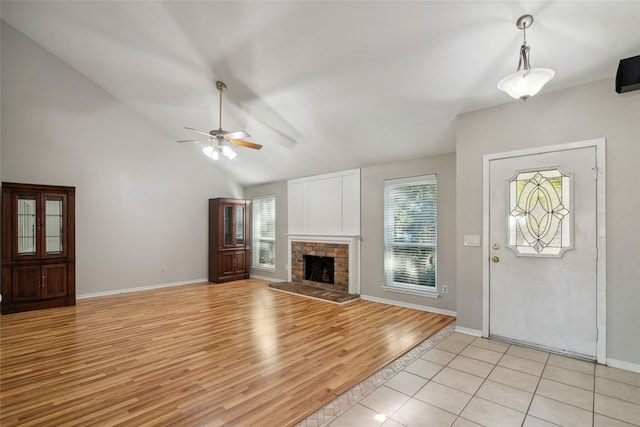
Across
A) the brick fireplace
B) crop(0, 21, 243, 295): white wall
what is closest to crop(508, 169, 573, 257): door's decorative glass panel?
the brick fireplace

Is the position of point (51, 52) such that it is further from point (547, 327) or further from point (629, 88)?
point (547, 327)

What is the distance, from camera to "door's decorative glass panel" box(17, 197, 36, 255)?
15.6ft

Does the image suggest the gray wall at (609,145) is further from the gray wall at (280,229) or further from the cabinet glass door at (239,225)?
the cabinet glass door at (239,225)

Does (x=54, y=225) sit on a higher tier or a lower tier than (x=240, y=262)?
higher

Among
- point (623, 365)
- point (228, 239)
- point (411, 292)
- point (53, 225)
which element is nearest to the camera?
point (623, 365)

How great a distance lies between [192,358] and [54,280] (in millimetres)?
3687

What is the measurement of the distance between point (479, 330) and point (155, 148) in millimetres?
6907

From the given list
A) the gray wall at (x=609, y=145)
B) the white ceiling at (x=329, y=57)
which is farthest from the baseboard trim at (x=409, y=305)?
the white ceiling at (x=329, y=57)

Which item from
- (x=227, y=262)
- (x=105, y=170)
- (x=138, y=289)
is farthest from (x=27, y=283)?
(x=227, y=262)

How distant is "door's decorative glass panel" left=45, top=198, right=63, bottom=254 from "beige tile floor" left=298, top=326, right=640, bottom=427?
5400mm

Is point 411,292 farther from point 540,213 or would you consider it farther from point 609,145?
point 609,145

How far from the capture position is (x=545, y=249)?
3.28 metres

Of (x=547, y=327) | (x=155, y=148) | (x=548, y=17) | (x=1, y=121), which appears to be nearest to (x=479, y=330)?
(x=547, y=327)

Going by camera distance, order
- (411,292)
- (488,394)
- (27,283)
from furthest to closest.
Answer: (411,292), (27,283), (488,394)
